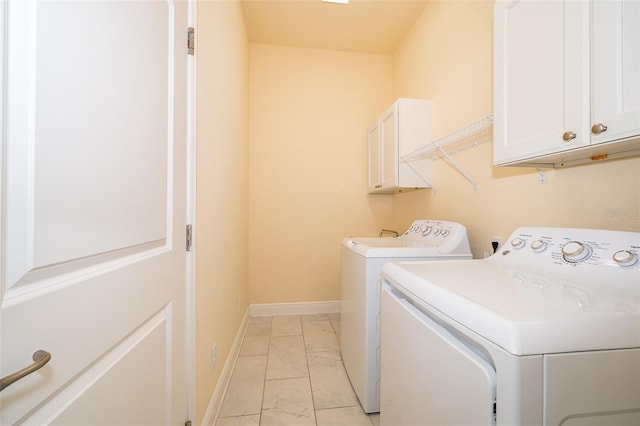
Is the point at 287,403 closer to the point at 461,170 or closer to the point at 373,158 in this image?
the point at 461,170

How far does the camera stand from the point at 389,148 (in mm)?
2289

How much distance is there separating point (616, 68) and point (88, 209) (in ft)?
4.52

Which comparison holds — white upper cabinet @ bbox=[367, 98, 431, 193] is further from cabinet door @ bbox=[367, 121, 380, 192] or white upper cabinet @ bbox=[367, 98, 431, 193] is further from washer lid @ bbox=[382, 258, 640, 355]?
washer lid @ bbox=[382, 258, 640, 355]

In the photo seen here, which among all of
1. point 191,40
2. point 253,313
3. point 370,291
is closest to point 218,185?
point 191,40

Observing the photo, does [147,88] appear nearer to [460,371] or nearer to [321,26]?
→ [460,371]

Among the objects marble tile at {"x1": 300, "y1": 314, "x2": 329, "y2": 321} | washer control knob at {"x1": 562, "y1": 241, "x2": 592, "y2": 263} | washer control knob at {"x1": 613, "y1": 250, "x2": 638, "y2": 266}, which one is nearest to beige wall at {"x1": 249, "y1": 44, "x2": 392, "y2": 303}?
marble tile at {"x1": 300, "y1": 314, "x2": 329, "y2": 321}

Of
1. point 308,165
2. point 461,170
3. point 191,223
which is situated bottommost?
point 191,223

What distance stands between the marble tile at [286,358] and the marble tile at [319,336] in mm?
81

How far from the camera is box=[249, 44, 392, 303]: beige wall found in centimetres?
285

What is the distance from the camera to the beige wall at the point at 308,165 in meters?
2.85

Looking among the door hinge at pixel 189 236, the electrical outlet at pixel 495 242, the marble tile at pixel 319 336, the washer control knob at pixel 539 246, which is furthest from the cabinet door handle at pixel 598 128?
the marble tile at pixel 319 336

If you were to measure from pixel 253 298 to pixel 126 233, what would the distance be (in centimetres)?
235

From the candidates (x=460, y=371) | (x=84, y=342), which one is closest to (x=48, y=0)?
(x=84, y=342)

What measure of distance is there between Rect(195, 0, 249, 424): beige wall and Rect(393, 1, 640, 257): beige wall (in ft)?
5.36
